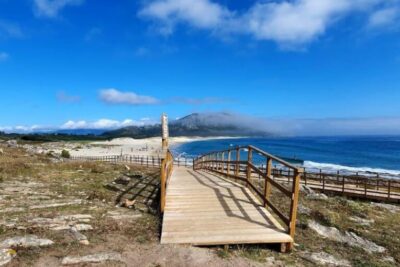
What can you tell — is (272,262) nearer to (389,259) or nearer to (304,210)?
(389,259)

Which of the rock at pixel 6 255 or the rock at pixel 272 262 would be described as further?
the rock at pixel 272 262

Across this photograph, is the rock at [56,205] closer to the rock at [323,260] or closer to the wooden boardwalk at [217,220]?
the wooden boardwalk at [217,220]

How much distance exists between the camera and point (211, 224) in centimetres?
592

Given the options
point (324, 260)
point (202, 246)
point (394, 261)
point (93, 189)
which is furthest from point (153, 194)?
point (394, 261)

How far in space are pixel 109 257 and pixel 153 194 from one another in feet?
16.7

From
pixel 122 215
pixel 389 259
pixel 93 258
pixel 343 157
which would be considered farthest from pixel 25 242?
pixel 343 157

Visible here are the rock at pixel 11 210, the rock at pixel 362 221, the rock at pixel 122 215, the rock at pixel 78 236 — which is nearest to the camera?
the rock at pixel 78 236

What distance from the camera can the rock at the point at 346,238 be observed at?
6.26 metres

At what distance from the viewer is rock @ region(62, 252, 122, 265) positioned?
4.49m

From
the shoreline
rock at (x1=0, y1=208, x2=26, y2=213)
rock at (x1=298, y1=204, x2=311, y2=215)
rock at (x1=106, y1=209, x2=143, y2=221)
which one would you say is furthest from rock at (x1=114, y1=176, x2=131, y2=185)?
rock at (x1=298, y1=204, x2=311, y2=215)

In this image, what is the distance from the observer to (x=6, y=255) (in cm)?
453

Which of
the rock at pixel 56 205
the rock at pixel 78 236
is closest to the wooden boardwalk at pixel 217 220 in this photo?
the rock at pixel 78 236

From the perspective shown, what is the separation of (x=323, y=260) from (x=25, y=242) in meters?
4.90

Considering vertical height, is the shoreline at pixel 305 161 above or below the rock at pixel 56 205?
below
